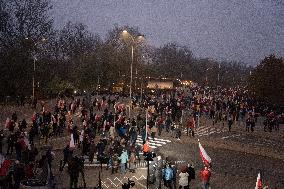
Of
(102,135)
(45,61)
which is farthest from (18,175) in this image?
(45,61)

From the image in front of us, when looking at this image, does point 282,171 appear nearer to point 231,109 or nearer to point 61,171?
point 61,171

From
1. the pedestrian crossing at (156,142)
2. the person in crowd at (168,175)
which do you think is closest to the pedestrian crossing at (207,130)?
the pedestrian crossing at (156,142)

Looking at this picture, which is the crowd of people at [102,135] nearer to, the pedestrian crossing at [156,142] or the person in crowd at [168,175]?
the person in crowd at [168,175]

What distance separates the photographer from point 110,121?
106 ft

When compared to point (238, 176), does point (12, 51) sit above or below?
above

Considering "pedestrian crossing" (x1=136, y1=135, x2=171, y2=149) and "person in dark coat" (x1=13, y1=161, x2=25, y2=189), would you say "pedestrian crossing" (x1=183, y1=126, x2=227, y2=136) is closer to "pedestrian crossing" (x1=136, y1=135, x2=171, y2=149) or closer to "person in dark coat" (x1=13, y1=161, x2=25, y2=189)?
"pedestrian crossing" (x1=136, y1=135, x2=171, y2=149)

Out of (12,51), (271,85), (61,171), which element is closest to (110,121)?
(61,171)

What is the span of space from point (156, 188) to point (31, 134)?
34.6 ft

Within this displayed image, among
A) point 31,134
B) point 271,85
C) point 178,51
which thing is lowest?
point 31,134

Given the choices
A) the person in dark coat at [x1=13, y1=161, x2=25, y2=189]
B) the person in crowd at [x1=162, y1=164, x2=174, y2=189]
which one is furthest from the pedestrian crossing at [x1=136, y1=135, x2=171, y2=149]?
the person in dark coat at [x1=13, y1=161, x2=25, y2=189]

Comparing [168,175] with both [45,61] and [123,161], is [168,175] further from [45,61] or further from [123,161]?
[45,61]

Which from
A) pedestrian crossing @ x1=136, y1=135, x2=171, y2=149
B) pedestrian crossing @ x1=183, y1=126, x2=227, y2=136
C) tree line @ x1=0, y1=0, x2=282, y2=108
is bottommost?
pedestrian crossing @ x1=136, y1=135, x2=171, y2=149

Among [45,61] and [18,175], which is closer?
[18,175]

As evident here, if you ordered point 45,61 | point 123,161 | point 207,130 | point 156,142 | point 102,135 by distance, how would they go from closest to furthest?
1. point 123,161
2. point 102,135
3. point 156,142
4. point 207,130
5. point 45,61
